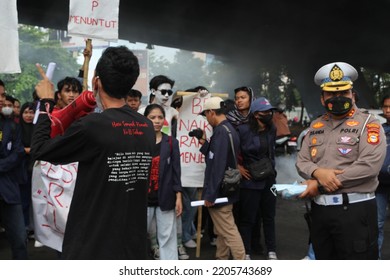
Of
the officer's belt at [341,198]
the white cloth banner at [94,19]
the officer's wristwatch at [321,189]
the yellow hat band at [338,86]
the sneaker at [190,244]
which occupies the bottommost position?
the sneaker at [190,244]

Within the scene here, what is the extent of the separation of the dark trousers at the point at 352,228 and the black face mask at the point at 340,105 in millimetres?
590

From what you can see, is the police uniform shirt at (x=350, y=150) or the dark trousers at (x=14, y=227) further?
the dark trousers at (x=14, y=227)

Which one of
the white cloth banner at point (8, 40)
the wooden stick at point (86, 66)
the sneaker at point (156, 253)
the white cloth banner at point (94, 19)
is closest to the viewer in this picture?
the wooden stick at point (86, 66)

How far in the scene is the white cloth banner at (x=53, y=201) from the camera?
4082 mm

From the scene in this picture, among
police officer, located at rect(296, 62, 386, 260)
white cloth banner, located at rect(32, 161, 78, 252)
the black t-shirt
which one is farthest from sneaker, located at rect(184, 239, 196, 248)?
police officer, located at rect(296, 62, 386, 260)

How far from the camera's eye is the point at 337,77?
3.17 meters

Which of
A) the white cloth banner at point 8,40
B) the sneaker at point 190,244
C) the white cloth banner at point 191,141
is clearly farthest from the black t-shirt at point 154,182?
the sneaker at point 190,244

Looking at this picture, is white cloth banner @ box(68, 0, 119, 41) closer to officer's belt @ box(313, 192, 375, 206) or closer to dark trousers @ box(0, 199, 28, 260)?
dark trousers @ box(0, 199, 28, 260)

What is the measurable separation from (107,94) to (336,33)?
50.7 ft

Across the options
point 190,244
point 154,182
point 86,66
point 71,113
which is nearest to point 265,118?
point 154,182

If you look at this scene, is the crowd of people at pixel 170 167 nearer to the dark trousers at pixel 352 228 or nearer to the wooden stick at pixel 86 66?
the dark trousers at pixel 352 228

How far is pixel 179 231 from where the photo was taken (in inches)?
206

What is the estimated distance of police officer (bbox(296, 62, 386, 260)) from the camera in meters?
2.94
